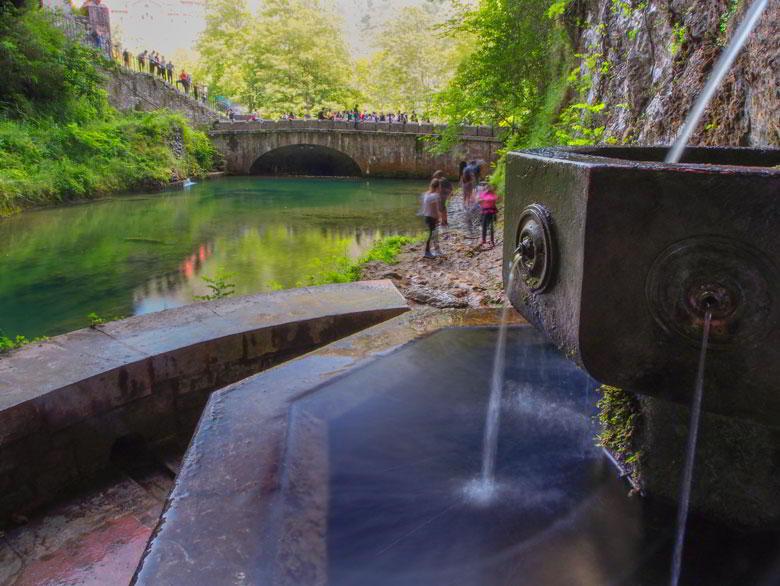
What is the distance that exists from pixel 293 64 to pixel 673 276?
37.7 m

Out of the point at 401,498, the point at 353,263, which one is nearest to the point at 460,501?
the point at 401,498

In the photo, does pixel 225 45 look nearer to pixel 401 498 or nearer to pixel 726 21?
pixel 726 21

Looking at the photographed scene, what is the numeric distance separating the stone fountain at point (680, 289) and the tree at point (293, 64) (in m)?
36.9

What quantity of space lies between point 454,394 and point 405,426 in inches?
16.9

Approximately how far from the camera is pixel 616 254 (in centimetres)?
189

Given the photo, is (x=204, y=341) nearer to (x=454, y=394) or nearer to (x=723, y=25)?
(x=454, y=394)

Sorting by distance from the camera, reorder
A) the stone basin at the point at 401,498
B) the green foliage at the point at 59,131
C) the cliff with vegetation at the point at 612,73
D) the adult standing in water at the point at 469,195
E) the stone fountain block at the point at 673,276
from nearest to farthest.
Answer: the stone fountain block at the point at 673,276 → the stone basin at the point at 401,498 → the cliff with vegetation at the point at 612,73 → the adult standing in water at the point at 469,195 → the green foliage at the point at 59,131

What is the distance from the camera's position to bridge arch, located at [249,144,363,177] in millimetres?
33312

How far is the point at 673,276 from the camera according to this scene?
1829 millimetres

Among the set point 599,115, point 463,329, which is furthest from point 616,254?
point 599,115

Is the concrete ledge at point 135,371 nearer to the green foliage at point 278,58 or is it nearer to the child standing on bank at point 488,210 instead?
the child standing on bank at point 488,210

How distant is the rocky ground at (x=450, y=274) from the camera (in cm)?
608

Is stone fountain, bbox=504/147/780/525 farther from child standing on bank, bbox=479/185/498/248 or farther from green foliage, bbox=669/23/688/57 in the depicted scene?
child standing on bank, bbox=479/185/498/248

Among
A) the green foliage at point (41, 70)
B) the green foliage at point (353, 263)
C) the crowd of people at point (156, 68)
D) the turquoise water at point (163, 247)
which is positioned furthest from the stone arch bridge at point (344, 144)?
the green foliage at point (353, 263)
